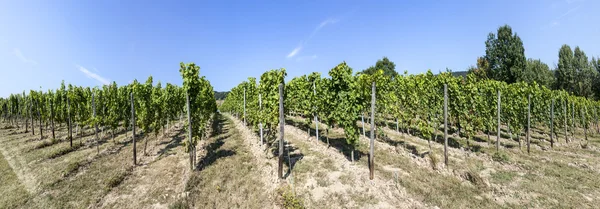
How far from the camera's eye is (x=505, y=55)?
51562mm

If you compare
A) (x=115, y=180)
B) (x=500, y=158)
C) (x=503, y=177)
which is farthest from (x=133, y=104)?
(x=500, y=158)

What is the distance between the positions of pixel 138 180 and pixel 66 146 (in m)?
16.7

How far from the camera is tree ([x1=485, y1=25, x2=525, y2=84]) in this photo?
1978 inches

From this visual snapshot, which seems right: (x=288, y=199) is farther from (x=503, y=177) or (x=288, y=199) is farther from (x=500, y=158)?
(x=500, y=158)

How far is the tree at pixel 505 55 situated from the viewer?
165 feet

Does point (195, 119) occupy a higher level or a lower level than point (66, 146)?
higher

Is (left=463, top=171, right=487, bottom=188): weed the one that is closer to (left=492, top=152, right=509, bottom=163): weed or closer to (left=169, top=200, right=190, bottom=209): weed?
(left=492, top=152, right=509, bottom=163): weed

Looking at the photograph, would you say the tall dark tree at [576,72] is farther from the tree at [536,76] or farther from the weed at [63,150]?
the weed at [63,150]

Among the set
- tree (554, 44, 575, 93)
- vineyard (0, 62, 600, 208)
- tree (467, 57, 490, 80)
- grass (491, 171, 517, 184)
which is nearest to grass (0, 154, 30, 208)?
vineyard (0, 62, 600, 208)

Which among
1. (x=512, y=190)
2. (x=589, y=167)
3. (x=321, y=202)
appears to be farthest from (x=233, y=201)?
(x=589, y=167)

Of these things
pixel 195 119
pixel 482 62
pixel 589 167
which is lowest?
pixel 589 167

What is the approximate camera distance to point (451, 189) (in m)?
12.9

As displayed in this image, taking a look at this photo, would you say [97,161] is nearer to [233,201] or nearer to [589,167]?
[233,201]

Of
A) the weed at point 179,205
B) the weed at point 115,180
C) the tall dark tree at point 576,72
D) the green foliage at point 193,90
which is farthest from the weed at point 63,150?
the tall dark tree at point 576,72
